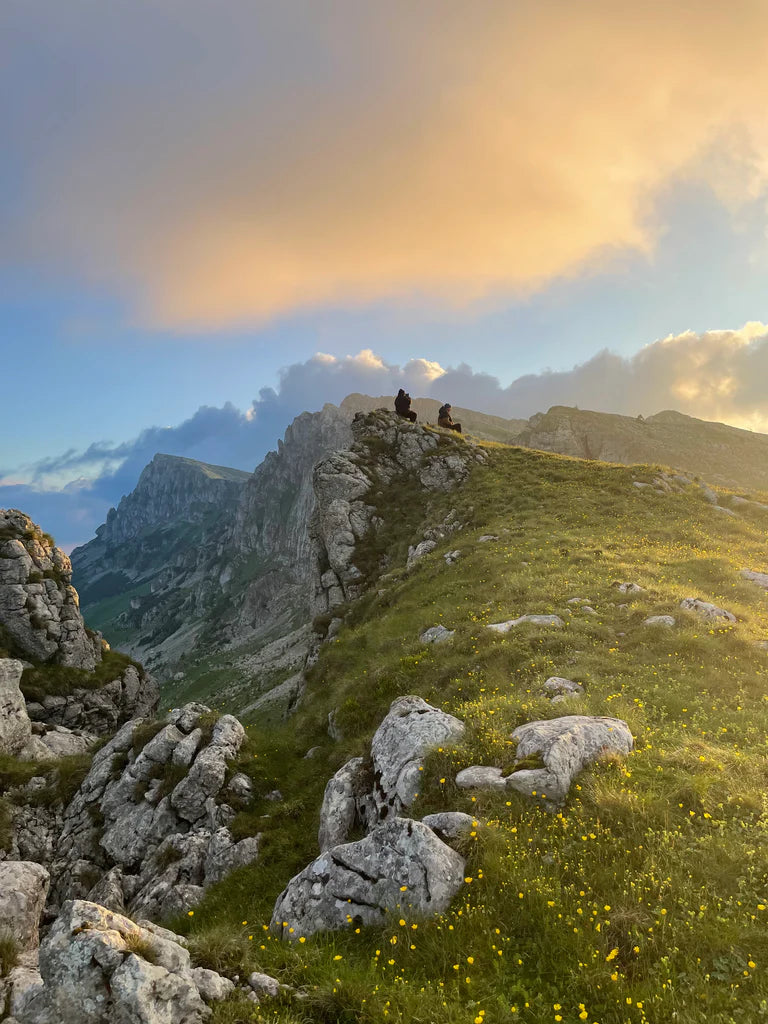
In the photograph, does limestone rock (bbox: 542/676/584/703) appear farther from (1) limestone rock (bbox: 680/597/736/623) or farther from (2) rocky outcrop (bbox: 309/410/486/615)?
(2) rocky outcrop (bbox: 309/410/486/615)

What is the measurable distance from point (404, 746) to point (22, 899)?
9.52 metres

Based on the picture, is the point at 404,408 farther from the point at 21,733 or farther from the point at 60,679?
the point at 21,733

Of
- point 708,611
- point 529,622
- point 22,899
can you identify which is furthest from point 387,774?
point 708,611

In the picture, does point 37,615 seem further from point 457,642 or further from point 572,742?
point 572,742

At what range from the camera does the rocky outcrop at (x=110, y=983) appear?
6.23 m

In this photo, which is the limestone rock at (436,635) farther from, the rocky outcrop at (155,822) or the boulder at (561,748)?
the boulder at (561,748)

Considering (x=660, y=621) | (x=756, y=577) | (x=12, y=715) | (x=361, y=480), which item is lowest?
(x=12, y=715)

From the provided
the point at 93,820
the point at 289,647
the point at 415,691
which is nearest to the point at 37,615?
the point at 93,820

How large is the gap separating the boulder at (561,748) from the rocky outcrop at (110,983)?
21.4ft

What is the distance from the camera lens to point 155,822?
60.4ft

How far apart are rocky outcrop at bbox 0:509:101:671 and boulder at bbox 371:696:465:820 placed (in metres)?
47.2

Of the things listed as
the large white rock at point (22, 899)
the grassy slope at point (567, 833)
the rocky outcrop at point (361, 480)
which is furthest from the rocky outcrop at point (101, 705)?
the large white rock at point (22, 899)

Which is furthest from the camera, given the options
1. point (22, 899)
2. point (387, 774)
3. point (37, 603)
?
point (37, 603)

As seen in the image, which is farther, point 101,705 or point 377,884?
point 101,705
